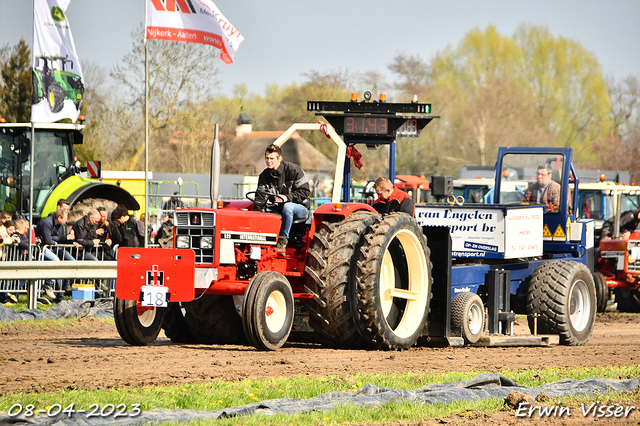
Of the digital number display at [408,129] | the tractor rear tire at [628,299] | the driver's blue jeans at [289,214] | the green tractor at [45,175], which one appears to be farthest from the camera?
the tractor rear tire at [628,299]

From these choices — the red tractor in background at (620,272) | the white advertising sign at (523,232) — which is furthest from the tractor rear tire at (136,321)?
the red tractor in background at (620,272)

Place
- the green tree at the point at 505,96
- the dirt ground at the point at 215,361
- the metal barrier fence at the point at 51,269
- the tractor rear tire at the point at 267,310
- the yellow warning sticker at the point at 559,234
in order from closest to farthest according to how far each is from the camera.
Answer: the dirt ground at the point at 215,361, the tractor rear tire at the point at 267,310, the yellow warning sticker at the point at 559,234, the metal barrier fence at the point at 51,269, the green tree at the point at 505,96

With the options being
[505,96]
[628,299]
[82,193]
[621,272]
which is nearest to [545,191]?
[621,272]

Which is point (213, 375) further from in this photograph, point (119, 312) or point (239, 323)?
point (239, 323)

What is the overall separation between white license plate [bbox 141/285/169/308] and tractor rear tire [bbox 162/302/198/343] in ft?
5.17

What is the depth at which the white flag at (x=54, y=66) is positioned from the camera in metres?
13.1

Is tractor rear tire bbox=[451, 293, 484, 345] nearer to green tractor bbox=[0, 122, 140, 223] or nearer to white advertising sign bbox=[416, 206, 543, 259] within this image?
white advertising sign bbox=[416, 206, 543, 259]

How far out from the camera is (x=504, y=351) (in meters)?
9.84

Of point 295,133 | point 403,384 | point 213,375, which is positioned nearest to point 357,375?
point 403,384

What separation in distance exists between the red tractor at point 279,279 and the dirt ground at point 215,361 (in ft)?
0.94

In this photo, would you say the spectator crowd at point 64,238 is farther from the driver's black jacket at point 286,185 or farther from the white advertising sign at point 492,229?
the white advertising sign at point 492,229

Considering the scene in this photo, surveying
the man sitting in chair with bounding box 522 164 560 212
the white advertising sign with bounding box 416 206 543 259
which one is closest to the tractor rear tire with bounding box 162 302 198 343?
the white advertising sign with bounding box 416 206 543 259

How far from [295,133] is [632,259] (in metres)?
10.2

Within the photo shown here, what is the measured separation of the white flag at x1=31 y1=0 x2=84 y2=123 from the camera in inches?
517
